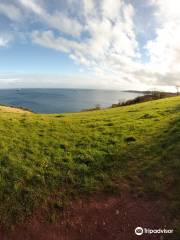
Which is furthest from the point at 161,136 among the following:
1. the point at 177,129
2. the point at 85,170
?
the point at 85,170

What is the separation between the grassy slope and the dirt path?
71cm

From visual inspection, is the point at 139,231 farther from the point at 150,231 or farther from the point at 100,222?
the point at 100,222

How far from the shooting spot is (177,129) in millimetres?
17500

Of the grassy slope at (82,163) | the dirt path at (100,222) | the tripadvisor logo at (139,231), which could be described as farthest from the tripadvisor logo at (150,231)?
the grassy slope at (82,163)

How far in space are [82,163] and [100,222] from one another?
481 cm

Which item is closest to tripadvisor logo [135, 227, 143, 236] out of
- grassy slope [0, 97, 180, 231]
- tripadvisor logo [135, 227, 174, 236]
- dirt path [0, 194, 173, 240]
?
tripadvisor logo [135, 227, 174, 236]

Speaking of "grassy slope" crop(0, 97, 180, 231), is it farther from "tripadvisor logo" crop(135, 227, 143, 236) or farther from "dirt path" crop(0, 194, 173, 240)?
"tripadvisor logo" crop(135, 227, 143, 236)

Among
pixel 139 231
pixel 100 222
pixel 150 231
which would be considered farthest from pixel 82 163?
pixel 150 231

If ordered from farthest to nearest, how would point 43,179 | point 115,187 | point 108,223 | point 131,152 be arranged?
point 131,152 → point 43,179 → point 115,187 → point 108,223

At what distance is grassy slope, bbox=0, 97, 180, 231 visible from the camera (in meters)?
11.1

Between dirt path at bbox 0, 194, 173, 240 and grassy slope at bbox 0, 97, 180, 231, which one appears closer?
dirt path at bbox 0, 194, 173, 240

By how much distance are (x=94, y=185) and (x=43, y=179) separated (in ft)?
8.78

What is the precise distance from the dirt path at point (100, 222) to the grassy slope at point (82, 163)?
28.0 inches

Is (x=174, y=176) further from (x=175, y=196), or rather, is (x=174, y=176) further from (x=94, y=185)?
(x=94, y=185)
